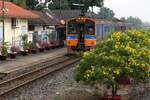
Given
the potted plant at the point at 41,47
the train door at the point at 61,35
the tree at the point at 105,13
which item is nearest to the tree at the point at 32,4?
the train door at the point at 61,35

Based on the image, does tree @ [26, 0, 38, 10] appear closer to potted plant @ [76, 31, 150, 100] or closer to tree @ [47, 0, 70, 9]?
tree @ [47, 0, 70, 9]

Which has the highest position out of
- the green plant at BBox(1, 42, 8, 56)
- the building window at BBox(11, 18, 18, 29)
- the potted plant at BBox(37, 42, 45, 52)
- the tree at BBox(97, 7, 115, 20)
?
the tree at BBox(97, 7, 115, 20)

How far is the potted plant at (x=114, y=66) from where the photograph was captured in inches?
559

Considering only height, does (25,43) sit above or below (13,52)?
above

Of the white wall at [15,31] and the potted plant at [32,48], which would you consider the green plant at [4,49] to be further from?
the potted plant at [32,48]

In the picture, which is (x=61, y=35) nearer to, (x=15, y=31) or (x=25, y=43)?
(x=15, y=31)

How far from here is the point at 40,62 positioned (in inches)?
1188

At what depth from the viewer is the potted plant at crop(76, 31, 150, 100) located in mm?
14203

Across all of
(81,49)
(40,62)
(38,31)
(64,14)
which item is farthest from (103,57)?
(64,14)

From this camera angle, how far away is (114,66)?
14500 mm

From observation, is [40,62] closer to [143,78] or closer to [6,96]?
[6,96]

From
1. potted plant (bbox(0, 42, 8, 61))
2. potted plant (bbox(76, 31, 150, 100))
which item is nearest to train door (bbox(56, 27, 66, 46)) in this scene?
potted plant (bbox(0, 42, 8, 61))

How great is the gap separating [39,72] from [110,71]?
10.7 m

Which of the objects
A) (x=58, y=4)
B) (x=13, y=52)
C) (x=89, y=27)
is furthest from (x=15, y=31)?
(x=58, y=4)
